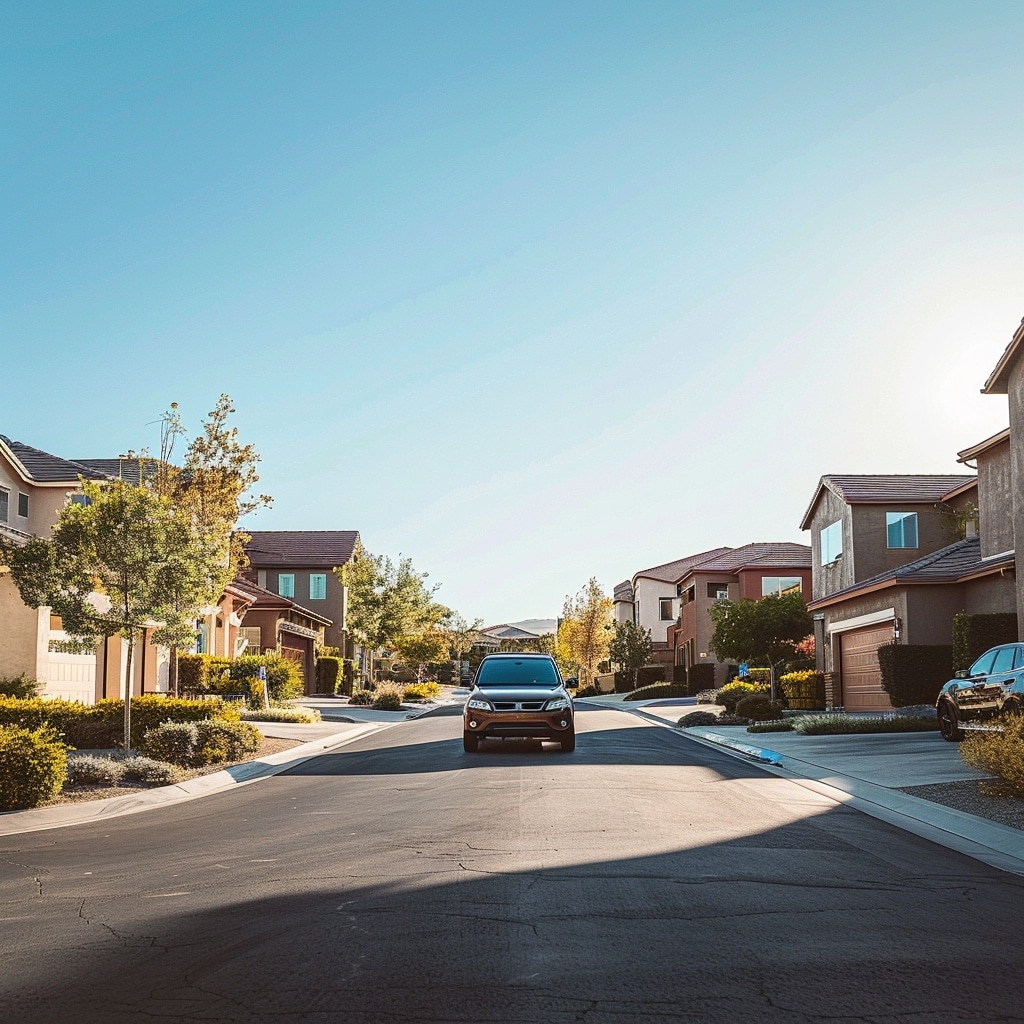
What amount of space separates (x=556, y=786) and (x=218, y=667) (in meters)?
22.1

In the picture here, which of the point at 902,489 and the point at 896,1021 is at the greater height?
the point at 902,489

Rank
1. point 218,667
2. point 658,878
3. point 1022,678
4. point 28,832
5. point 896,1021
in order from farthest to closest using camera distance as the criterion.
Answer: point 218,667
point 1022,678
point 28,832
point 658,878
point 896,1021

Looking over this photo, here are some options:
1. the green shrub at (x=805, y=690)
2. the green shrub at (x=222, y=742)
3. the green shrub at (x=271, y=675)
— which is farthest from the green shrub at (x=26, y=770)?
the green shrub at (x=805, y=690)

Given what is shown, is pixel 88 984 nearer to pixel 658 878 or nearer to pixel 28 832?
pixel 658 878

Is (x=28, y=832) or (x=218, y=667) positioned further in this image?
(x=218, y=667)

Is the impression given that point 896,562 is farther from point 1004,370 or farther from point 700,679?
point 700,679

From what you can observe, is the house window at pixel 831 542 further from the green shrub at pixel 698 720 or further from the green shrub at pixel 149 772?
the green shrub at pixel 149 772

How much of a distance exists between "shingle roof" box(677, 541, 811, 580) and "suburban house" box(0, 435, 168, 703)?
33872mm

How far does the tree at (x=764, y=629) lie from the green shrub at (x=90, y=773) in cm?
3487

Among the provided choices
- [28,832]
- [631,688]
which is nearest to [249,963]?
[28,832]

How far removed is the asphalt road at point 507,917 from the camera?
534 centimetres

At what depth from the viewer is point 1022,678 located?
17734mm

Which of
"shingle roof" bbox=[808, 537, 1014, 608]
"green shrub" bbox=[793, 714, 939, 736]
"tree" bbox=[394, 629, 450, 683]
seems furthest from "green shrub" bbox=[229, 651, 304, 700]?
"tree" bbox=[394, 629, 450, 683]

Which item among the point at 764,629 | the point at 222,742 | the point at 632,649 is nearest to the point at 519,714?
the point at 222,742
